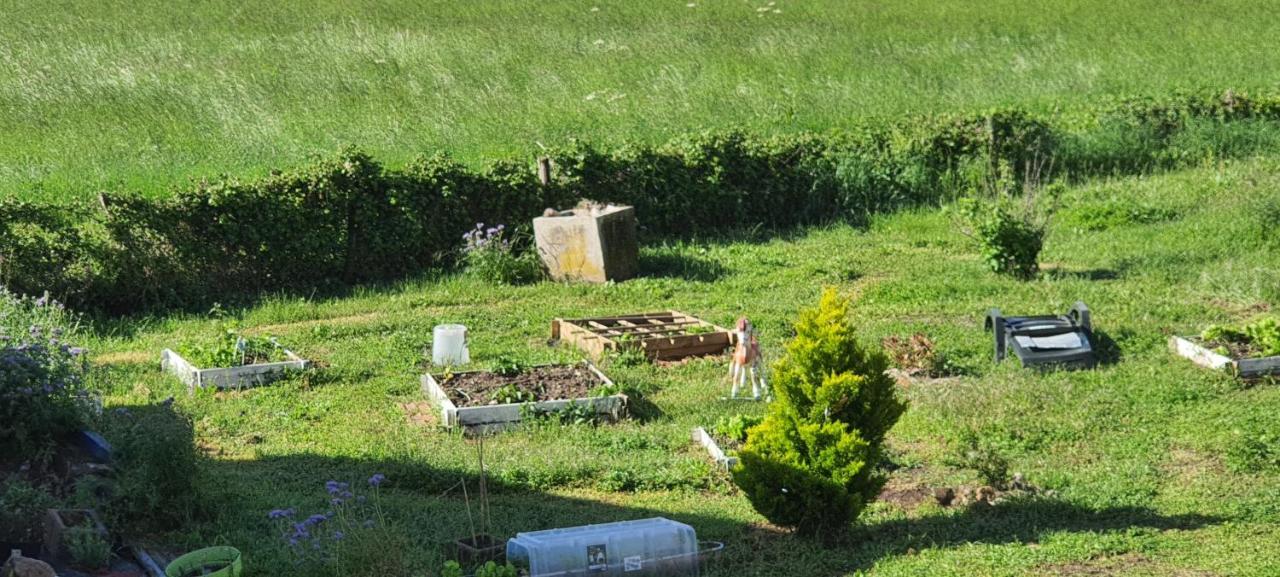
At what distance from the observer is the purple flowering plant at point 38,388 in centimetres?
1023

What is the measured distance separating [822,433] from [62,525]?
4474mm

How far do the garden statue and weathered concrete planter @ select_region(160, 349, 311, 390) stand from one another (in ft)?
12.8

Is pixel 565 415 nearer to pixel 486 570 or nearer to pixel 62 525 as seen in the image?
pixel 486 570

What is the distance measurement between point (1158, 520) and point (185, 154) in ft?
58.1

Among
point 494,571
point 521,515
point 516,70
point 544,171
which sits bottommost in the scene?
point 521,515

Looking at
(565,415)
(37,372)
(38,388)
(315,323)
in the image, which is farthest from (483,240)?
(38,388)

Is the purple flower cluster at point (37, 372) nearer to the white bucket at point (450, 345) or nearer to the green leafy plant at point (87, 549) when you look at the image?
the green leafy plant at point (87, 549)

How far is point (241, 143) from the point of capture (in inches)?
946

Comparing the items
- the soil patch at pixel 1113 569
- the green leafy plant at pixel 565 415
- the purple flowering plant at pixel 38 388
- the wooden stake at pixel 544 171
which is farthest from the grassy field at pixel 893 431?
the wooden stake at pixel 544 171

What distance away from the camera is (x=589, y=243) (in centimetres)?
1738

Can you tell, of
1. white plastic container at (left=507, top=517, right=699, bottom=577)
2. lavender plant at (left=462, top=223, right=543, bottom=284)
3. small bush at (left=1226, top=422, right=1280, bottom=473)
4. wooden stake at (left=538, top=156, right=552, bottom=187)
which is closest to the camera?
white plastic container at (left=507, top=517, right=699, bottom=577)

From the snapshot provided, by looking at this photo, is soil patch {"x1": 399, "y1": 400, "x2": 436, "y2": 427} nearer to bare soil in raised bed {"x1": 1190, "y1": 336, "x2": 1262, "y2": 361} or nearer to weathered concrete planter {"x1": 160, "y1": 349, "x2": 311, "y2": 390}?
weathered concrete planter {"x1": 160, "y1": 349, "x2": 311, "y2": 390}

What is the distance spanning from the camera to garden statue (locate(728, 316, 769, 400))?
12.4m

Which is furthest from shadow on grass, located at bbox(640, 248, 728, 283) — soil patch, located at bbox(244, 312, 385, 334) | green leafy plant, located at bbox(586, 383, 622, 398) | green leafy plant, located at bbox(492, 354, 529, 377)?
green leafy plant, located at bbox(586, 383, 622, 398)
